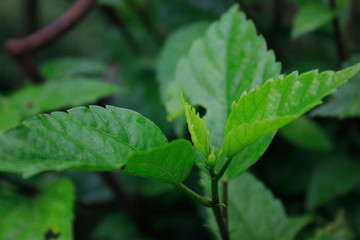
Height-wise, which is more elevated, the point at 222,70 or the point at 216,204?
the point at 222,70

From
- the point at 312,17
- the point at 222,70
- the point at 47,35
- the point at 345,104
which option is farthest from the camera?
the point at 47,35

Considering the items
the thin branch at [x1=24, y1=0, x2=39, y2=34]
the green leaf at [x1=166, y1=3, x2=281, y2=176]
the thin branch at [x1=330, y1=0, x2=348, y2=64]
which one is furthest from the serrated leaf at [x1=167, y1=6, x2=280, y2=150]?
the thin branch at [x1=24, y1=0, x2=39, y2=34]

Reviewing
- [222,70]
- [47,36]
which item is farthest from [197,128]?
[47,36]

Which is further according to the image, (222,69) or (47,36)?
(47,36)

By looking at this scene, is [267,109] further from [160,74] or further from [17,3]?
[17,3]

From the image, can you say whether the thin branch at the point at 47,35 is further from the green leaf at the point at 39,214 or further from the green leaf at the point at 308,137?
the green leaf at the point at 308,137

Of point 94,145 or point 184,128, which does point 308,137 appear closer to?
point 184,128
